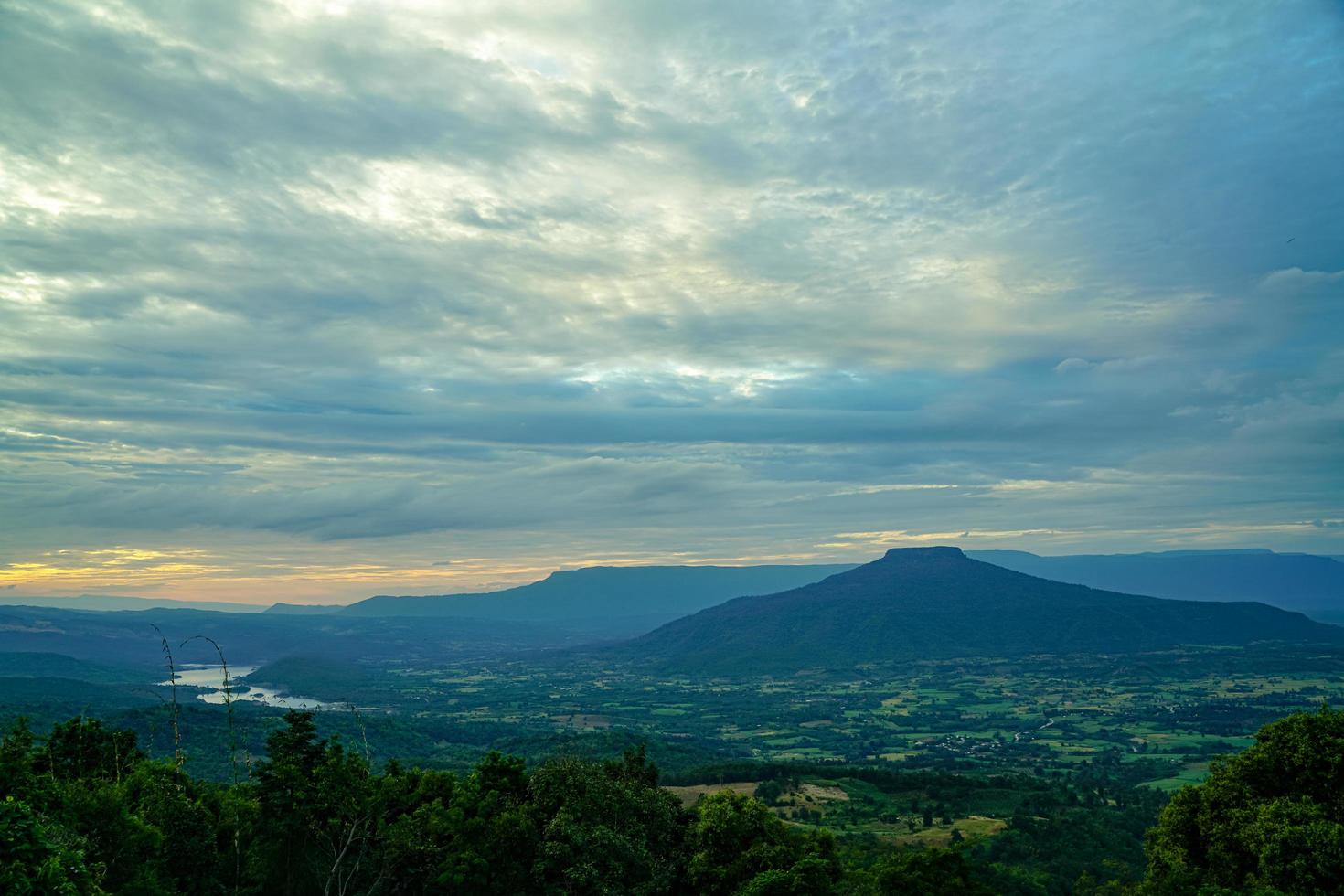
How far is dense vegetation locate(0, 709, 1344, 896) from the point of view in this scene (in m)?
40.2

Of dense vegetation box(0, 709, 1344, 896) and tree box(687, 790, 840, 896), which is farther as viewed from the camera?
tree box(687, 790, 840, 896)

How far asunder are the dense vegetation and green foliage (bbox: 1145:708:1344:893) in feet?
0.31

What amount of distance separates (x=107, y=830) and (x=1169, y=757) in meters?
213

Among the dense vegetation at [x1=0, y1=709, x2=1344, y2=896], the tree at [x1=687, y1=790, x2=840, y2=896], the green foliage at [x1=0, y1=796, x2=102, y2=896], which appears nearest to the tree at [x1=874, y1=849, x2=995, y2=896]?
the dense vegetation at [x1=0, y1=709, x2=1344, y2=896]

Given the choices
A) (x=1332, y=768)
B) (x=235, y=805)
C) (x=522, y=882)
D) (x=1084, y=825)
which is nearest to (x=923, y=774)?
(x=1084, y=825)

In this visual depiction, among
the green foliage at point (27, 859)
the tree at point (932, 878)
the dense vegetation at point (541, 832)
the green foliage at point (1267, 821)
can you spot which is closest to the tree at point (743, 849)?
the dense vegetation at point (541, 832)

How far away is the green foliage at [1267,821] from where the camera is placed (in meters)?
39.8

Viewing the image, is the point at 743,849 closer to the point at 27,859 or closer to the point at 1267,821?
the point at 1267,821

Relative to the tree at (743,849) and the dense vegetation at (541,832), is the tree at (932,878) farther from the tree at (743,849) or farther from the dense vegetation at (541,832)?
the tree at (743,849)

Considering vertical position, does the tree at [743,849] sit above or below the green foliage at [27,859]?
below

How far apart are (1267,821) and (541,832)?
39.1 meters

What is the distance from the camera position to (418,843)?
45656mm

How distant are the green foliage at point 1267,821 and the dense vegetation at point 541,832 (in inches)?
3.7

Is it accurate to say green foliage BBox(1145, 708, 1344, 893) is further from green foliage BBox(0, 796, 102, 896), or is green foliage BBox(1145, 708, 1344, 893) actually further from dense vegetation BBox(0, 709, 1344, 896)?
green foliage BBox(0, 796, 102, 896)
